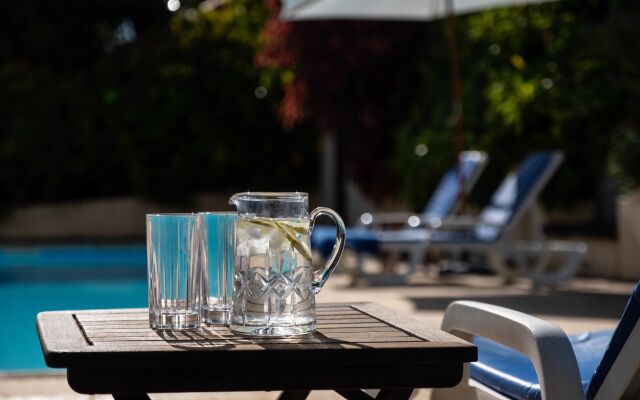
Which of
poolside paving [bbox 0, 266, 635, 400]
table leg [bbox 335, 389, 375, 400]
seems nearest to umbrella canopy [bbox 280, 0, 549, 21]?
poolside paving [bbox 0, 266, 635, 400]

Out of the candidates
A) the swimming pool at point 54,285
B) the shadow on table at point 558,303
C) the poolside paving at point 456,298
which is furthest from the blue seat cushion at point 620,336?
the swimming pool at point 54,285

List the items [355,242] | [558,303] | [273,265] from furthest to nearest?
[355,242] → [558,303] → [273,265]

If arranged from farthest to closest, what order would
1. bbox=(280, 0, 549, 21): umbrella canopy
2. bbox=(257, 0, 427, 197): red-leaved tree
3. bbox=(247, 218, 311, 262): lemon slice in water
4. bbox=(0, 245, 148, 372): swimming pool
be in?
1. bbox=(257, 0, 427, 197): red-leaved tree
2. bbox=(280, 0, 549, 21): umbrella canopy
3. bbox=(0, 245, 148, 372): swimming pool
4. bbox=(247, 218, 311, 262): lemon slice in water

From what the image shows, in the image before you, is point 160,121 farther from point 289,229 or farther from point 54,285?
point 289,229

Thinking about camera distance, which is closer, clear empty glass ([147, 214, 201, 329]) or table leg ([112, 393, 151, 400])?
table leg ([112, 393, 151, 400])

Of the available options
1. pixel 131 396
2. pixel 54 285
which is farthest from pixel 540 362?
pixel 54 285

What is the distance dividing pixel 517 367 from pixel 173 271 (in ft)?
3.37

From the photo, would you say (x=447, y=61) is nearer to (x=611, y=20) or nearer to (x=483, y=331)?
(x=611, y=20)

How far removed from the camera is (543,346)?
2.24m

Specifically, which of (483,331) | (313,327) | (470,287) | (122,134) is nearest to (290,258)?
(313,327)

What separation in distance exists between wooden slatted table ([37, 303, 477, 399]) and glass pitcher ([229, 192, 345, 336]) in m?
0.04

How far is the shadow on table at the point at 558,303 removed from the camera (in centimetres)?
644

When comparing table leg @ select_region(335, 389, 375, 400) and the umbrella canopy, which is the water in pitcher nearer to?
table leg @ select_region(335, 389, 375, 400)

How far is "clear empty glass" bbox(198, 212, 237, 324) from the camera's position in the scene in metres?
2.17
